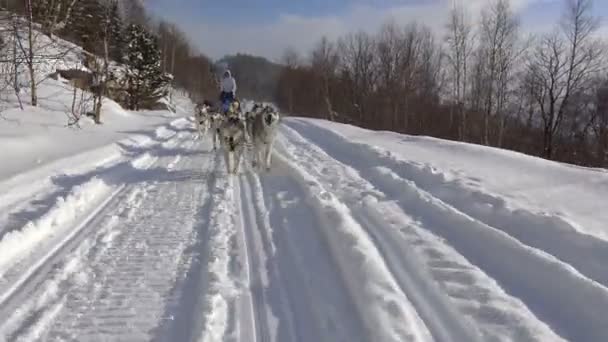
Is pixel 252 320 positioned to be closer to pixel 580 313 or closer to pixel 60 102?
pixel 580 313

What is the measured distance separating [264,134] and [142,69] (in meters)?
29.5

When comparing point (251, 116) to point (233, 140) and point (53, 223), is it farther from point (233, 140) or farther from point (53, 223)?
point (53, 223)

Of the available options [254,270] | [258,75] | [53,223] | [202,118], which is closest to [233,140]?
[53,223]

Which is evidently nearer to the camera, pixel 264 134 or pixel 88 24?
pixel 264 134

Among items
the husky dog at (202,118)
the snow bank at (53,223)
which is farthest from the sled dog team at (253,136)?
the husky dog at (202,118)

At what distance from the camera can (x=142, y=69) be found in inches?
1364

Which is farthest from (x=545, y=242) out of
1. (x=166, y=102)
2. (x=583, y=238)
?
(x=166, y=102)

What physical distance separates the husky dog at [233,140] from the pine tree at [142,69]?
82.4 ft

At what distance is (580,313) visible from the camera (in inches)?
117

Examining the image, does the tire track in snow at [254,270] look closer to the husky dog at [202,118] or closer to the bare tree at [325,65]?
the husky dog at [202,118]

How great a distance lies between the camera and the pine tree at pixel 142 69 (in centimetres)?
3258

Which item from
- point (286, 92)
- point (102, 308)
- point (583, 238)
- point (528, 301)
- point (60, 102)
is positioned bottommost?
point (102, 308)

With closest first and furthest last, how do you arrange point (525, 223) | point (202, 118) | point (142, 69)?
point (525, 223), point (202, 118), point (142, 69)

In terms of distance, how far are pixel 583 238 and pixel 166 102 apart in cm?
4146
